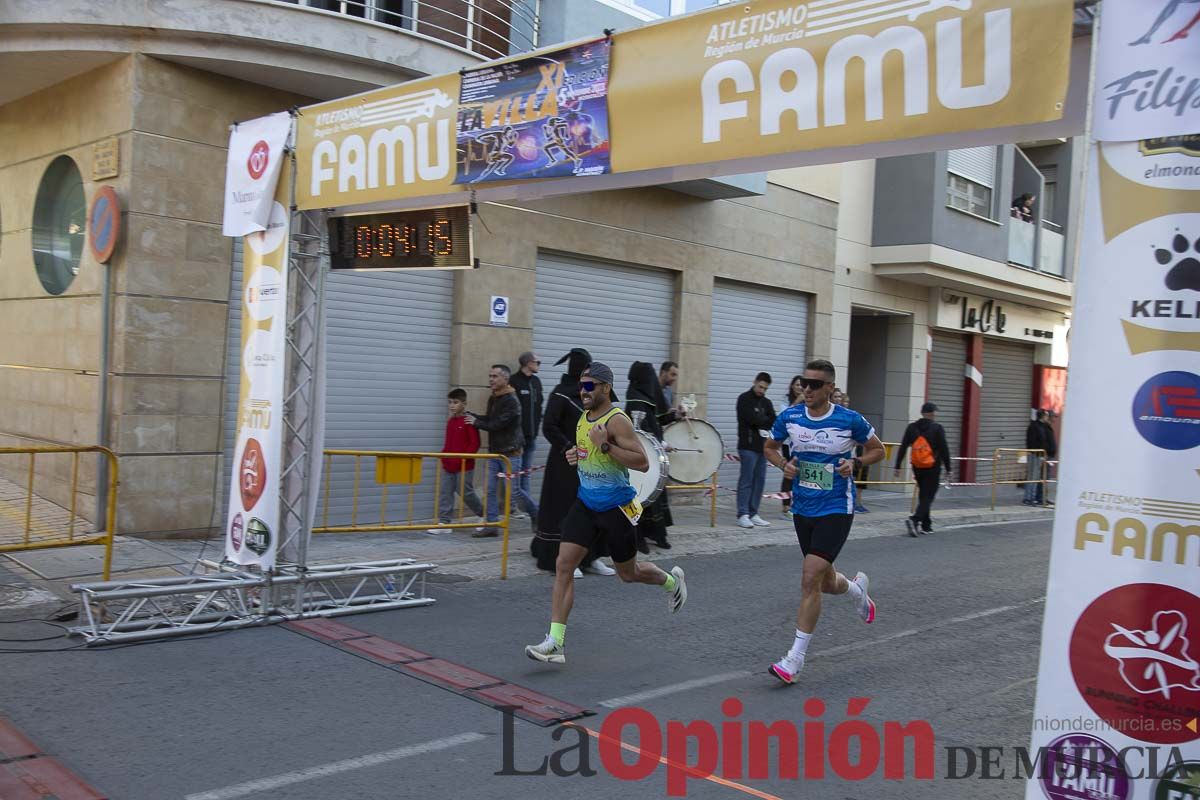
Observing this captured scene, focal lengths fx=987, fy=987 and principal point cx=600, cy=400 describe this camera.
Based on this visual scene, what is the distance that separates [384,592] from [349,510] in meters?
3.78

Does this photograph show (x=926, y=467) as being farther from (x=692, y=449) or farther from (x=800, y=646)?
(x=800, y=646)

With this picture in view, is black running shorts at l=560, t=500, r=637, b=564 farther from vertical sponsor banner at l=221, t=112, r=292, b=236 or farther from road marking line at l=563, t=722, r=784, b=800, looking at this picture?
vertical sponsor banner at l=221, t=112, r=292, b=236

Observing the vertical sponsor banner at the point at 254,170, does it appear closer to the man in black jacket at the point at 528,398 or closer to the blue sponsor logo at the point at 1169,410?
the man in black jacket at the point at 528,398

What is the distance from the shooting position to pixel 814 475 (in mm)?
6367

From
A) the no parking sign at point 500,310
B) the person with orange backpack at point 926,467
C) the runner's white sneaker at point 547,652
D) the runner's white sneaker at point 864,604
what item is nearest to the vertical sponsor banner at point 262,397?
the runner's white sneaker at point 547,652

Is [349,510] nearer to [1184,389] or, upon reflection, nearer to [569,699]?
[569,699]

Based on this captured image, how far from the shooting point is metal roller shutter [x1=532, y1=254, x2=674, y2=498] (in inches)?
543

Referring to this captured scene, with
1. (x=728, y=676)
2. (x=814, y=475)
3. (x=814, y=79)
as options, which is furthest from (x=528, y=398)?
(x=814, y=79)

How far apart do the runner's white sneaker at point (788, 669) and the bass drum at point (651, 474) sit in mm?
3882

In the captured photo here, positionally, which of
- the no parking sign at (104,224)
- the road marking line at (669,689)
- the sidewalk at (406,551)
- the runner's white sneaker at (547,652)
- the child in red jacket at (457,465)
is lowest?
the sidewalk at (406,551)

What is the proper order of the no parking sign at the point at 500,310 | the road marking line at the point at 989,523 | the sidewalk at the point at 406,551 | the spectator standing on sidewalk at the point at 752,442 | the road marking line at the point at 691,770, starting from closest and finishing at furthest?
the road marking line at the point at 691,770 → the sidewalk at the point at 406,551 → the no parking sign at the point at 500,310 → the spectator standing on sidewalk at the point at 752,442 → the road marking line at the point at 989,523

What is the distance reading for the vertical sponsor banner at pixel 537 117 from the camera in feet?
19.8

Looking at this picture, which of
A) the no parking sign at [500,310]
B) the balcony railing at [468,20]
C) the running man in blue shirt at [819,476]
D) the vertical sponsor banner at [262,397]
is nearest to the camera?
the running man in blue shirt at [819,476]

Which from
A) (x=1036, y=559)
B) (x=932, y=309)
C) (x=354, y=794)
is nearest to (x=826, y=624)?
(x=354, y=794)
